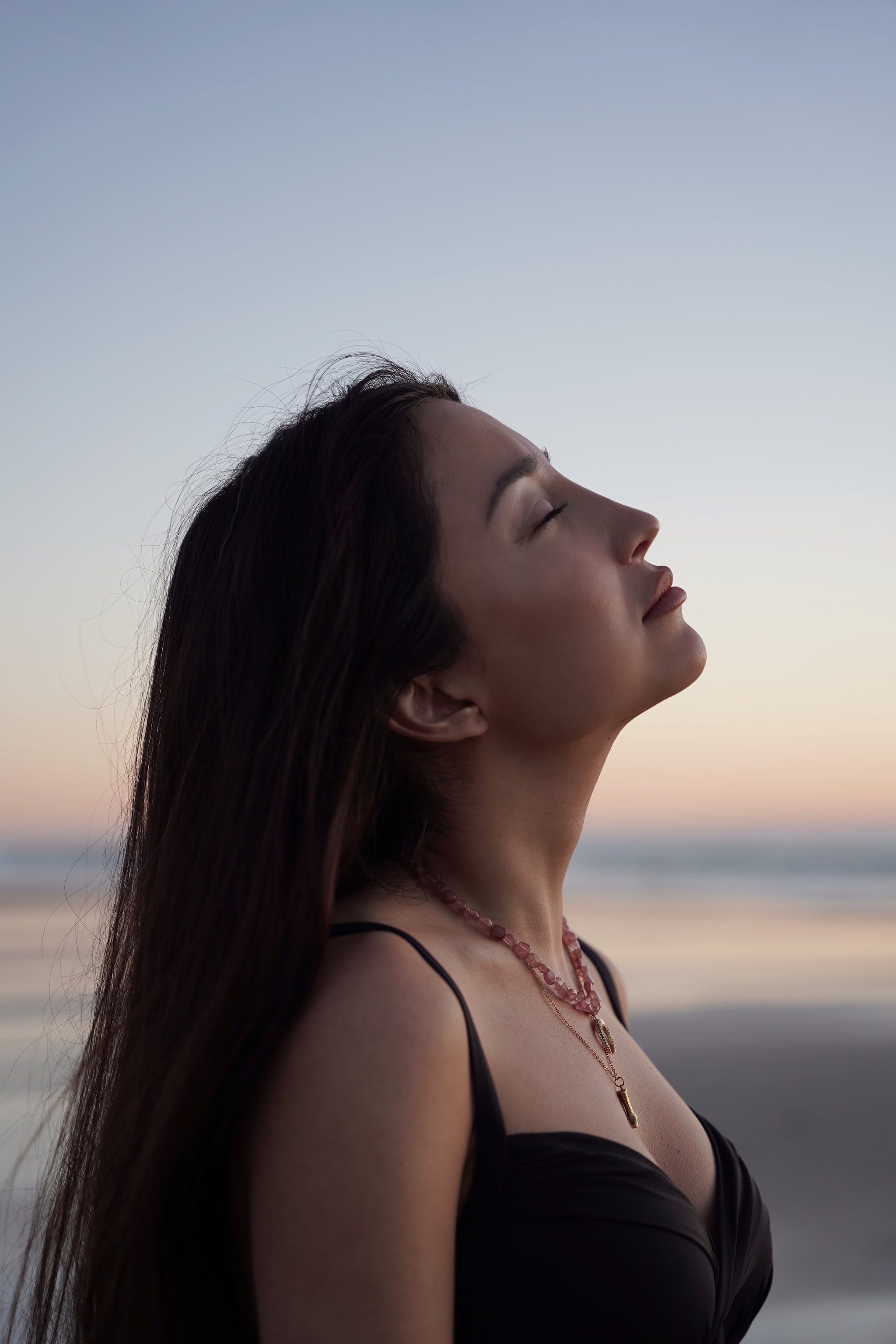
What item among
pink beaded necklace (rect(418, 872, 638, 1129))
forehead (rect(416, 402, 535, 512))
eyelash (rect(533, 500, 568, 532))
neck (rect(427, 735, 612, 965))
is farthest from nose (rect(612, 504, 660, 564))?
pink beaded necklace (rect(418, 872, 638, 1129))

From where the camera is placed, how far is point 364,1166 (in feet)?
4.09

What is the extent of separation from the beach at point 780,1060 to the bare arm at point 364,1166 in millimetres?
1283

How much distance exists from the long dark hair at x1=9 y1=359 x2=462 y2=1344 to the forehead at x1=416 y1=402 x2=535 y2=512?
4 centimetres

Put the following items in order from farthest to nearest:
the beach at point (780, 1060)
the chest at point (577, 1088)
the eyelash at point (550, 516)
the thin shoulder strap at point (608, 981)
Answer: the beach at point (780, 1060), the thin shoulder strap at point (608, 981), the eyelash at point (550, 516), the chest at point (577, 1088)

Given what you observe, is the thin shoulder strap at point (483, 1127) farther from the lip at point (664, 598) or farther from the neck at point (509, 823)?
the lip at point (664, 598)

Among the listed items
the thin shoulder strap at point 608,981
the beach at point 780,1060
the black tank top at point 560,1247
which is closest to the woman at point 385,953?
the black tank top at point 560,1247

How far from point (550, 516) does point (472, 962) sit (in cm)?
81

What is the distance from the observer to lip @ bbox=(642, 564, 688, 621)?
192 centimetres

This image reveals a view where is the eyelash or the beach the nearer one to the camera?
the eyelash

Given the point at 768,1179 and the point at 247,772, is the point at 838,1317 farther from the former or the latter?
the point at 247,772

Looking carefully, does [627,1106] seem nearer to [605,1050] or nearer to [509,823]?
[605,1050]

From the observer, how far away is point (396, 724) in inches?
69.8

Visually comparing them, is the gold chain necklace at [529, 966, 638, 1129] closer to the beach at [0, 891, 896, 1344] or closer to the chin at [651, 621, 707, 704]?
the chin at [651, 621, 707, 704]

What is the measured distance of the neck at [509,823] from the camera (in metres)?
1.90
